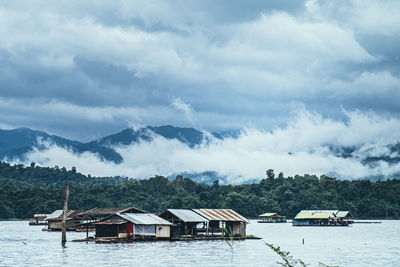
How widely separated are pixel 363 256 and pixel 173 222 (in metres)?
38.2

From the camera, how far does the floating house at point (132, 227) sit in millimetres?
109125

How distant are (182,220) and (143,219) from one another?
7.83m

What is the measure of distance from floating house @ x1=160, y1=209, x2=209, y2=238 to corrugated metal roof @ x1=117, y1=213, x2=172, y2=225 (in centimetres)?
230

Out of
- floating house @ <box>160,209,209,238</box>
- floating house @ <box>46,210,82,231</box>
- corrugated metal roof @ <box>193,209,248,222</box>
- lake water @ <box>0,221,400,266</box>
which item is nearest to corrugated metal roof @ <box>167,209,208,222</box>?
floating house @ <box>160,209,209,238</box>

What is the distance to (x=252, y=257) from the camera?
87.8 metres

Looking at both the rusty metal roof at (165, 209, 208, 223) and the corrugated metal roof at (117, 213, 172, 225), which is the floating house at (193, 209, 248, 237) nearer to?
the rusty metal roof at (165, 209, 208, 223)

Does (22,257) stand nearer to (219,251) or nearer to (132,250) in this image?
(132,250)

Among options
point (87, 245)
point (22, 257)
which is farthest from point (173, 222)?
point (22, 257)

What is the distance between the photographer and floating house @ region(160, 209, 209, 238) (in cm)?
11569

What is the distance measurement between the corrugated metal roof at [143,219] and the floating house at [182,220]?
7.53ft

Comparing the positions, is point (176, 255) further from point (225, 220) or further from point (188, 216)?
point (225, 220)

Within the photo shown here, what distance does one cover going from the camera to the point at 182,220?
115m

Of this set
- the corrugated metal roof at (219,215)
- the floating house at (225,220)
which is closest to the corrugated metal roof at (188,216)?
the floating house at (225,220)

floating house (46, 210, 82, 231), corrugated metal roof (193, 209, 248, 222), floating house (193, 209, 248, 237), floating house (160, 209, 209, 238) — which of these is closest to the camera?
floating house (160, 209, 209, 238)
